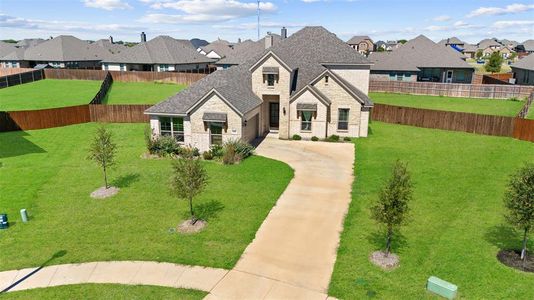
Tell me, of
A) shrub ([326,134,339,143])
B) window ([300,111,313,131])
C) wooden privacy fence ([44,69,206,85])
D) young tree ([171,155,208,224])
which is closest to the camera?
young tree ([171,155,208,224])

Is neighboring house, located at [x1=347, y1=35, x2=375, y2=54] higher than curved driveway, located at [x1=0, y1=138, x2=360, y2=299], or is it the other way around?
neighboring house, located at [x1=347, y1=35, x2=375, y2=54]

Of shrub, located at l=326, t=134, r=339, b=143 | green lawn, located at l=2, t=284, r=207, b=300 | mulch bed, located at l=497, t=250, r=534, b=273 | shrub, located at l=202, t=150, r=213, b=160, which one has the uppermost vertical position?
shrub, located at l=326, t=134, r=339, b=143

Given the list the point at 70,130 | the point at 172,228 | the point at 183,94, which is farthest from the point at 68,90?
the point at 172,228

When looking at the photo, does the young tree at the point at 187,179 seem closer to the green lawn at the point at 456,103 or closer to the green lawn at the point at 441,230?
the green lawn at the point at 441,230

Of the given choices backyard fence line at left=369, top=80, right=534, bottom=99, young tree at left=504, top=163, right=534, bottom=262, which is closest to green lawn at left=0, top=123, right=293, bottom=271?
young tree at left=504, top=163, right=534, bottom=262

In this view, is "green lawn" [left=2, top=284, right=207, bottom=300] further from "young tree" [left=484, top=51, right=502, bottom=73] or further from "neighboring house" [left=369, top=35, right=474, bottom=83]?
"young tree" [left=484, top=51, right=502, bottom=73]

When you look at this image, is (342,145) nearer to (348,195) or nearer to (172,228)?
(348,195)

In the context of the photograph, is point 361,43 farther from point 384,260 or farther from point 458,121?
point 384,260

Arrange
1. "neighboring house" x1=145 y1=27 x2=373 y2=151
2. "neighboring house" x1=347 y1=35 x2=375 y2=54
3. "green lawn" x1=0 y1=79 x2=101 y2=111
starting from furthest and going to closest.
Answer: "neighboring house" x1=347 y1=35 x2=375 y2=54 → "green lawn" x1=0 y1=79 x2=101 y2=111 → "neighboring house" x1=145 y1=27 x2=373 y2=151
